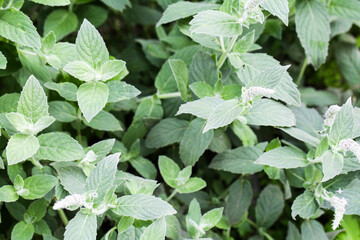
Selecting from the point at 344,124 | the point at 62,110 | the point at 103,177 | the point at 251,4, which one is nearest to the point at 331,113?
the point at 344,124

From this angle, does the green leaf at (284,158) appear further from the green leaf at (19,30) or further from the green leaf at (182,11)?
the green leaf at (19,30)

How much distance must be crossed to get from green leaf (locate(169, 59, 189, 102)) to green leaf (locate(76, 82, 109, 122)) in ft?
0.67

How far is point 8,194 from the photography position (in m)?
0.88

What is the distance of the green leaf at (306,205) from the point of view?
3.16ft

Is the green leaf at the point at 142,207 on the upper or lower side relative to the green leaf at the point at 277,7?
lower

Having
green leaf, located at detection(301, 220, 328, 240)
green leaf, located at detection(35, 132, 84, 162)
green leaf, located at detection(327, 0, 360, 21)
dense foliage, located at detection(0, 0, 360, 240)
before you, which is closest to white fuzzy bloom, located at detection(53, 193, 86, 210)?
dense foliage, located at detection(0, 0, 360, 240)

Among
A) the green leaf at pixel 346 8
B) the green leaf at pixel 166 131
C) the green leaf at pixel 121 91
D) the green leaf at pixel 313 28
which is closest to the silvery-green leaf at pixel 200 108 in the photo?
the green leaf at pixel 121 91

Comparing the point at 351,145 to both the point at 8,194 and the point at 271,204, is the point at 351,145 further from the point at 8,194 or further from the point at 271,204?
the point at 8,194

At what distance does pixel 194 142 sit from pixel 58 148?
0.35m

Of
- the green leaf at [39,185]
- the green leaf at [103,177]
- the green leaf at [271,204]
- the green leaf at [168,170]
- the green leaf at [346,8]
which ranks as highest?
the green leaf at [346,8]

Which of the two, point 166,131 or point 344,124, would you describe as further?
point 166,131

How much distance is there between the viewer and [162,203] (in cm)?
83

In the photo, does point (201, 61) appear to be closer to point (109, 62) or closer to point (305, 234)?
point (109, 62)

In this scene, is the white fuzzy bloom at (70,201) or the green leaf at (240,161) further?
the green leaf at (240,161)
